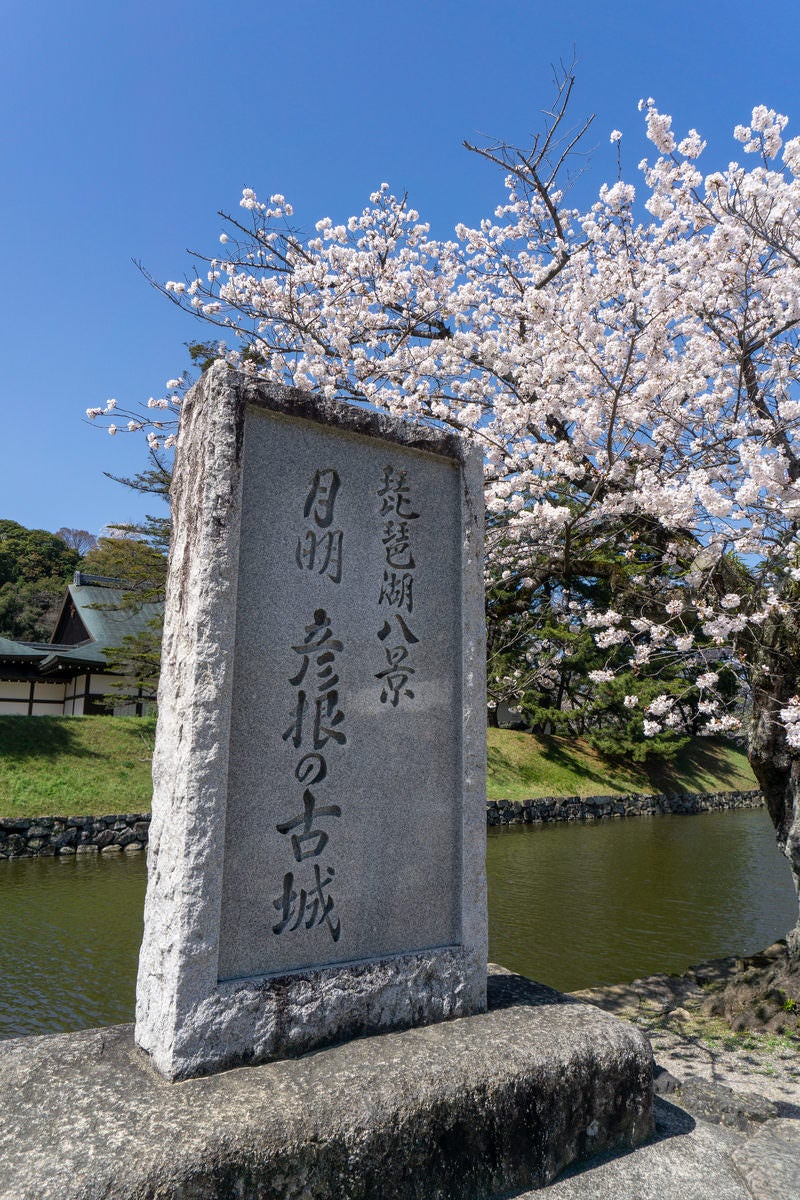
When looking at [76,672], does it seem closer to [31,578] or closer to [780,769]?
[31,578]

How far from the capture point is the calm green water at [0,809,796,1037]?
655 cm

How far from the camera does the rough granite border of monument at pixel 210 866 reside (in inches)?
90.7

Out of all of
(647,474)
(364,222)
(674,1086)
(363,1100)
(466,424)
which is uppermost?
(364,222)

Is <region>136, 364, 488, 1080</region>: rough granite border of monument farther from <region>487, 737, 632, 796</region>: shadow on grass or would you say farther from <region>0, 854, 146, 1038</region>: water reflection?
<region>487, 737, 632, 796</region>: shadow on grass

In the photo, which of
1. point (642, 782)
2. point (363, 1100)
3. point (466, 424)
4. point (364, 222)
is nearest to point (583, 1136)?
point (363, 1100)

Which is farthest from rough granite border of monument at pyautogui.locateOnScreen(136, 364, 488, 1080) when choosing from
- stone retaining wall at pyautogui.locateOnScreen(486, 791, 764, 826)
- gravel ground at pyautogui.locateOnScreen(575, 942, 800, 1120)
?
stone retaining wall at pyautogui.locateOnScreen(486, 791, 764, 826)

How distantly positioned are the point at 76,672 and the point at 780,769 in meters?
18.8

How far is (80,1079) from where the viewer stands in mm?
2205

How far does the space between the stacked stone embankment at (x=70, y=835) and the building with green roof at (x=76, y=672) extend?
18.7 ft

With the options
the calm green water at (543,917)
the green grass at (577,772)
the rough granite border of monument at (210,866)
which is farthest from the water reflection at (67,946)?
the green grass at (577,772)

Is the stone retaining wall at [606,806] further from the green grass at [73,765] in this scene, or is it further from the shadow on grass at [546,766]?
the green grass at [73,765]

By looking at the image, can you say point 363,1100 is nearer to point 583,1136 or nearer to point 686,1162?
point 583,1136

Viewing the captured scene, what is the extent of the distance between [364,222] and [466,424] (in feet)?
10.9

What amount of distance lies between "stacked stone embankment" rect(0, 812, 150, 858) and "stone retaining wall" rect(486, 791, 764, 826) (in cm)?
774
